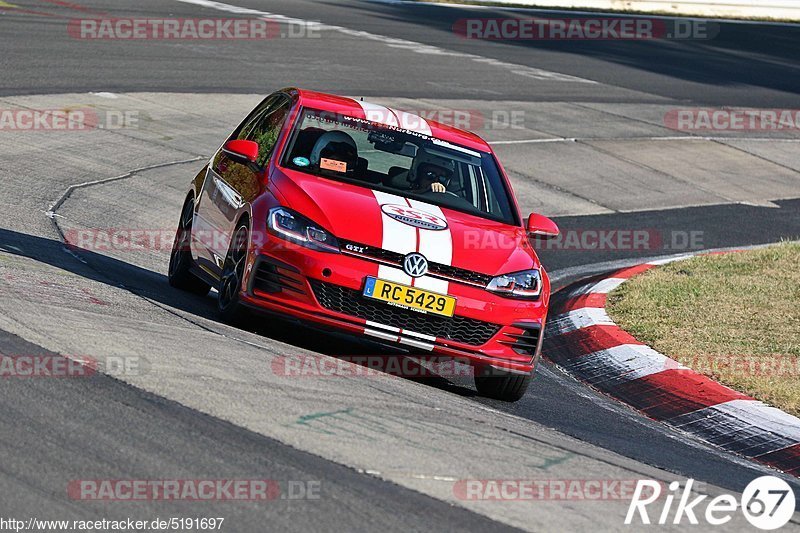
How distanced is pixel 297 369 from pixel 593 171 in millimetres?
11073

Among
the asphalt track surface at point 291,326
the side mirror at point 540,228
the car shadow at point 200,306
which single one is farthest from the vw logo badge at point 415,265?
the side mirror at point 540,228

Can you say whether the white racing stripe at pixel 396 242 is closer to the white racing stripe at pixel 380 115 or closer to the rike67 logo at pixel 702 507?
the white racing stripe at pixel 380 115

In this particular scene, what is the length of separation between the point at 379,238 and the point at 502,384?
112 centimetres

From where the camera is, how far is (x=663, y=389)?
8.09 m

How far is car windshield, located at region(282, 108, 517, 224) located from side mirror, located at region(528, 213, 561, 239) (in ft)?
0.37

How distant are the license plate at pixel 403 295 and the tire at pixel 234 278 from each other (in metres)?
0.79

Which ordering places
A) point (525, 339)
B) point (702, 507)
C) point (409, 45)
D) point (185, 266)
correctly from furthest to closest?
1. point (409, 45)
2. point (185, 266)
3. point (525, 339)
4. point (702, 507)

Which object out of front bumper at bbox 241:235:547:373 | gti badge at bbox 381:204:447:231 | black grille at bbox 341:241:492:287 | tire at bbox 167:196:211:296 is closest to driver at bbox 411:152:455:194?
gti badge at bbox 381:204:447:231

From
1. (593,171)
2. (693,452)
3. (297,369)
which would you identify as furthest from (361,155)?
(593,171)

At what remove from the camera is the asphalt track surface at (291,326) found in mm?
4605

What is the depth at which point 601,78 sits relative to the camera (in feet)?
81.8

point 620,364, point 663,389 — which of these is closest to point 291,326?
point 620,364

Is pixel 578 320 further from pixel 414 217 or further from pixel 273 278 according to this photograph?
pixel 273 278

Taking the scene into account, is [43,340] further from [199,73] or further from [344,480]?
[199,73]
